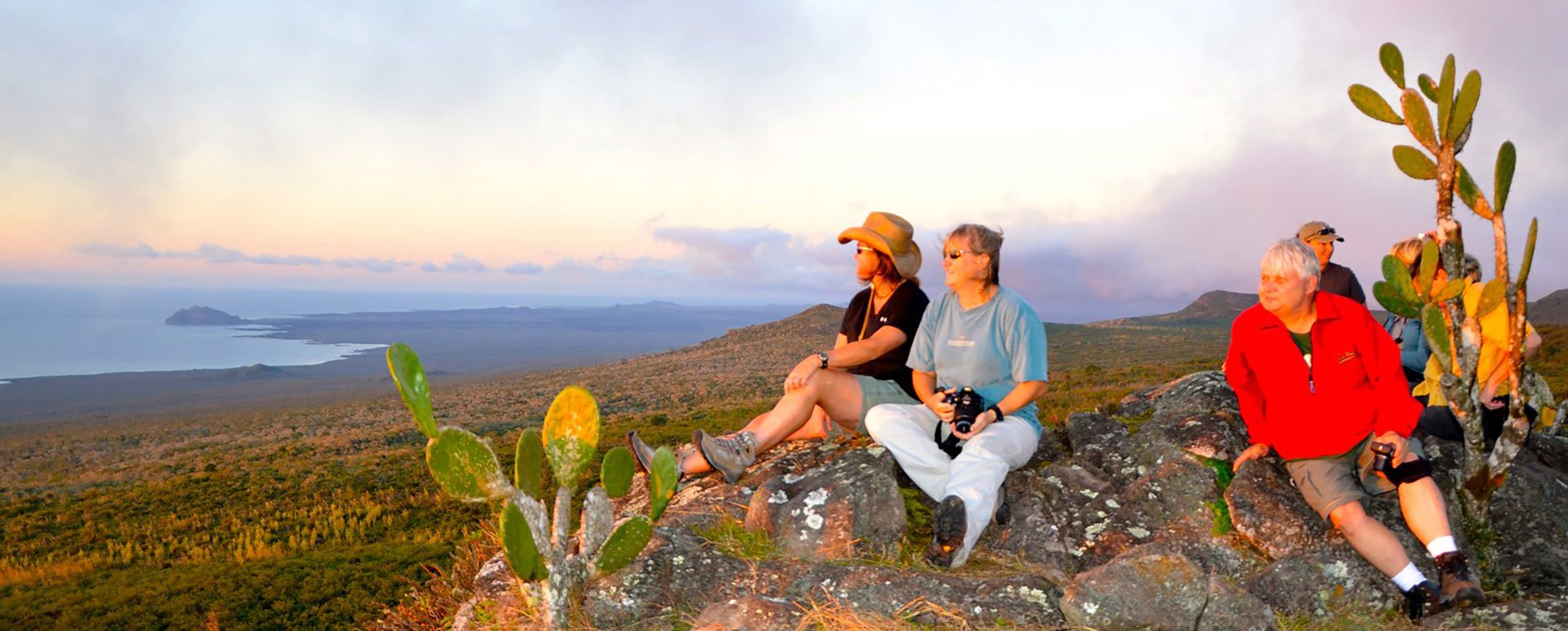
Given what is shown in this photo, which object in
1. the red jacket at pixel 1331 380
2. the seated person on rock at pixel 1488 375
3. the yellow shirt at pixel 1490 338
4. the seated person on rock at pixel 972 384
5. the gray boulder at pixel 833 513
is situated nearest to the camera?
the red jacket at pixel 1331 380

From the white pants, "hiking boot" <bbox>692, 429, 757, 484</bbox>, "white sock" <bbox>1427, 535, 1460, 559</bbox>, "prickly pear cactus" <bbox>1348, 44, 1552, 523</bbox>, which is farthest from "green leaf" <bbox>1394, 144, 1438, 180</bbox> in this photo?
"hiking boot" <bbox>692, 429, 757, 484</bbox>

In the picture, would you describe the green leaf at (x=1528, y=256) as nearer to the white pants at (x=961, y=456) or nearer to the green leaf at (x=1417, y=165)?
the green leaf at (x=1417, y=165)

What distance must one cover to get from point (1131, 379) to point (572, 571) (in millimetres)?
29424

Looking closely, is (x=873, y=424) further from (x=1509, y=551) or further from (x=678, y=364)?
(x=678, y=364)

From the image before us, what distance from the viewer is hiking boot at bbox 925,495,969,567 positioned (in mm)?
5012

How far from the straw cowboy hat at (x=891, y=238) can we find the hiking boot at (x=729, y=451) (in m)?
1.74

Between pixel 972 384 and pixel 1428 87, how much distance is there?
3354mm

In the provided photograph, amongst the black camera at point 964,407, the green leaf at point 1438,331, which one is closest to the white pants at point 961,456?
the black camera at point 964,407

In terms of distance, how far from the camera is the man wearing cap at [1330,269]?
7.41 m

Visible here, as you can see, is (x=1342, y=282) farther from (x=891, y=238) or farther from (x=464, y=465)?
(x=464, y=465)

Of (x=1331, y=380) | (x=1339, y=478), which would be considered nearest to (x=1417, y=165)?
(x=1331, y=380)

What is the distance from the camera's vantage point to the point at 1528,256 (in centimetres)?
508

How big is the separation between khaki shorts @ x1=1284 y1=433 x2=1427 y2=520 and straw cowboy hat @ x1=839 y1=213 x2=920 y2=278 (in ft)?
9.67

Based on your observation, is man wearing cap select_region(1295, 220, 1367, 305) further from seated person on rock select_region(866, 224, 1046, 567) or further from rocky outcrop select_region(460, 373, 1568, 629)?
seated person on rock select_region(866, 224, 1046, 567)
